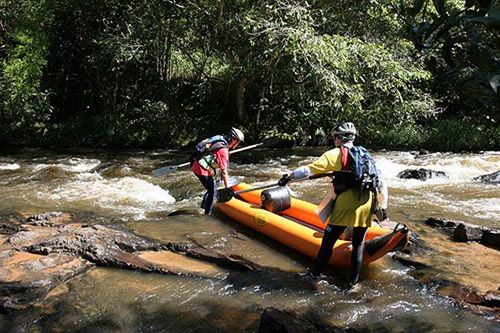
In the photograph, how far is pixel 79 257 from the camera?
15.0ft

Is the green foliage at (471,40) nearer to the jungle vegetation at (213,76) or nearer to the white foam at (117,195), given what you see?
the white foam at (117,195)

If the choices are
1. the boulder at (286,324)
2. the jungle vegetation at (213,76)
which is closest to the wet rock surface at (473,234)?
the boulder at (286,324)

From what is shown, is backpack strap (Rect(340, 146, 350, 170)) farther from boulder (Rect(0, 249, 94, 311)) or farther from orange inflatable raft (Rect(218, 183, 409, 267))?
boulder (Rect(0, 249, 94, 311))

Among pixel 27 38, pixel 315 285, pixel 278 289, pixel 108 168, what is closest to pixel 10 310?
pixel 278 289

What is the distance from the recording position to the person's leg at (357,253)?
13.7 ft

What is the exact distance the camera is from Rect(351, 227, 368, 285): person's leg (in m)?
4.18

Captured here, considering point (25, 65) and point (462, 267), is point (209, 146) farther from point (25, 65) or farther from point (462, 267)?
point (25, 65)

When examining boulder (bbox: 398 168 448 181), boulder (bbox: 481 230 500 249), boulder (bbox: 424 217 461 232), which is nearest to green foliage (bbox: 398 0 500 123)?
boulder (bbox: 481 230 500 249)

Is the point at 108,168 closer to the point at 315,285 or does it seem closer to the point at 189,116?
the point at 189,116

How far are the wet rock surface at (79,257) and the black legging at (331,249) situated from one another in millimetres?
661

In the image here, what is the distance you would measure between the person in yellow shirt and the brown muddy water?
1.23 feet

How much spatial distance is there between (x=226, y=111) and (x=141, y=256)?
36.2ft

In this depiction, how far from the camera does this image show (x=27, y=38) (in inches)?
502

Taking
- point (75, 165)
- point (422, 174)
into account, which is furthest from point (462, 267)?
point (75, 165)
